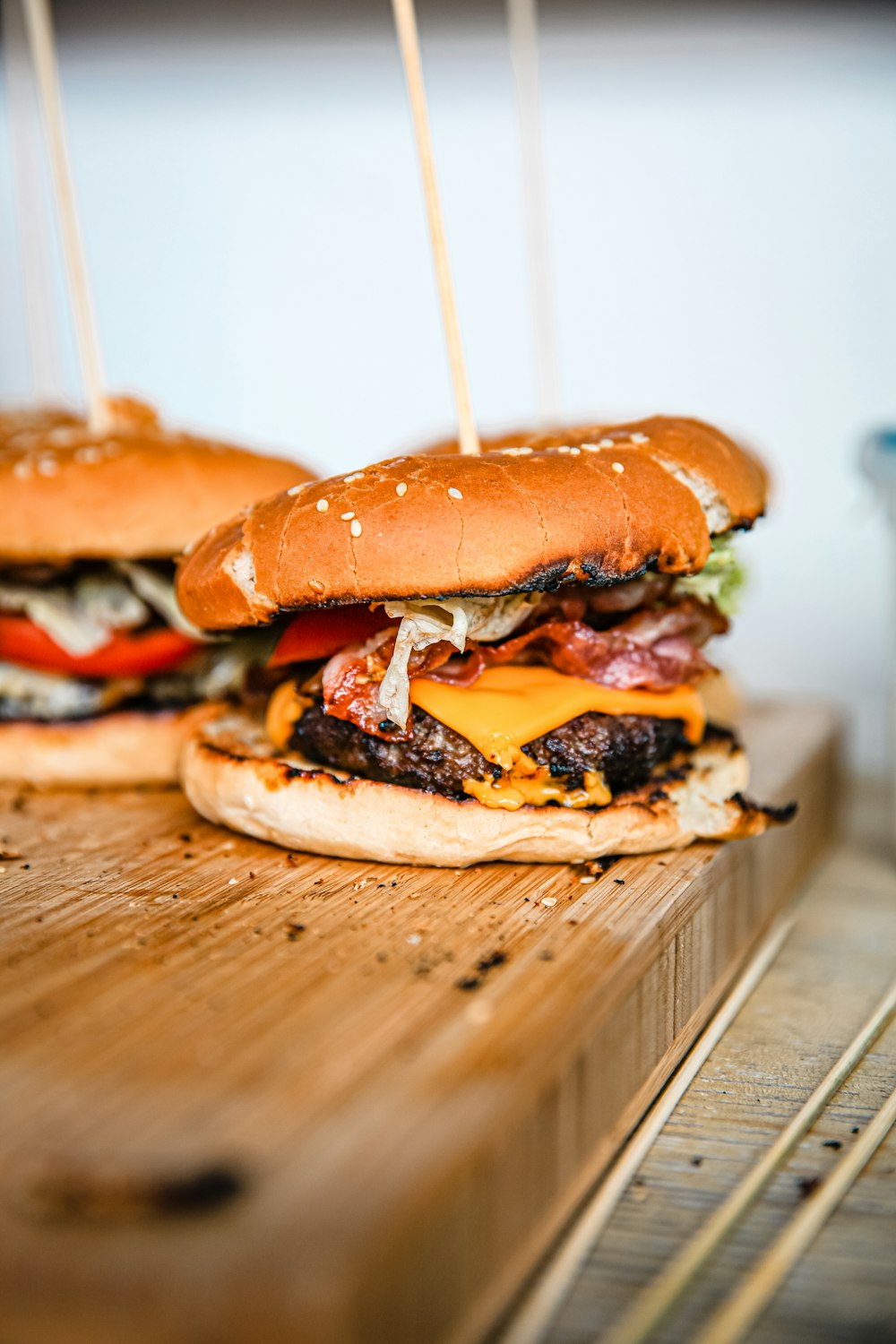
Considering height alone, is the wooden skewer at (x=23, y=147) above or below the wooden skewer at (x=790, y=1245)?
above

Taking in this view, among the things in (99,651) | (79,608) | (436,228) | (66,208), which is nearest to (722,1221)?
(436,228)

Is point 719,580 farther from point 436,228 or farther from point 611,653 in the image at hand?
point 436,228

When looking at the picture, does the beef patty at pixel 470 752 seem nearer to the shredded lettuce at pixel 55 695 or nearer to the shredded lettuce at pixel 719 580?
the shredded lettuce at pixel 719 580

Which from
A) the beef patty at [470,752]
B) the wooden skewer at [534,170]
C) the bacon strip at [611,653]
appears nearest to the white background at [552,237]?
the wooden skewer at [534,170]

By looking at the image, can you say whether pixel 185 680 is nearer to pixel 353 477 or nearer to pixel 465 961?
pixel 353 477

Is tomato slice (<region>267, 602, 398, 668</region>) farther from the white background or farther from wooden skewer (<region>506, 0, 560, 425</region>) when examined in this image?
the white background

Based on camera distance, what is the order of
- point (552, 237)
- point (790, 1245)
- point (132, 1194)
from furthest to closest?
point (552, 237)
point (790, 1245)
point (132, 1194)
